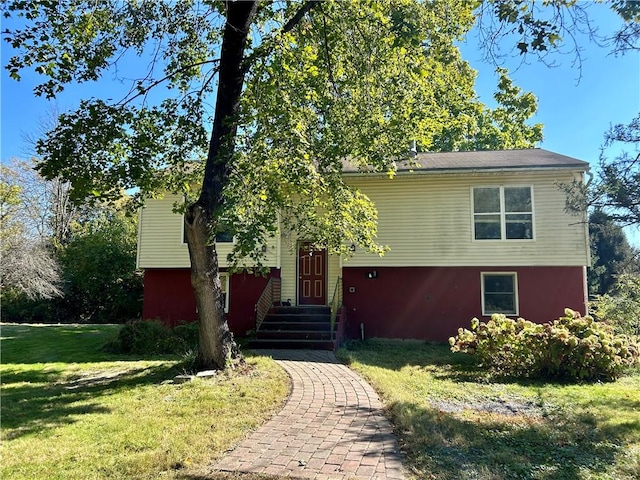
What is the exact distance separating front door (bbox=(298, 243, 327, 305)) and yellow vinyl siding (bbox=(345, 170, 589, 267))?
118cm

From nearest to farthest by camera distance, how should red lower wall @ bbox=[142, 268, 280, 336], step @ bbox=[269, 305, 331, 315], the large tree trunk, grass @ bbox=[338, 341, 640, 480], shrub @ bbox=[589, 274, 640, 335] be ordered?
grass @ bbox=[338, 341, 640, 480] < the large tree trunk < shrub @ bbox=[589, 274, 640, 335] < step @ bbox=[269, 305, 331, 315] < red lower wall @ bbox=[142, 268, 280, 336]

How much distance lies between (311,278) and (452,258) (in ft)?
14.5

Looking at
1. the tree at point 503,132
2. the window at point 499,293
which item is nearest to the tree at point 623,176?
the window at point 499,293

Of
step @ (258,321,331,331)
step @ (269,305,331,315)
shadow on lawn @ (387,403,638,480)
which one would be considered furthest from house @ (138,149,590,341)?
shadow on lawn @ (387,403,638,480)

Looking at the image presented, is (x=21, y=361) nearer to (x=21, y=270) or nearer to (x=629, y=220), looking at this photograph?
(x=21, y=270)

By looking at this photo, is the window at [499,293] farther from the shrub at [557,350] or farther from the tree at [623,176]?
the tree at [623,176]

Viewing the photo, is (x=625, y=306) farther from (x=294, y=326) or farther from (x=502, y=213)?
(x=294, y=326)

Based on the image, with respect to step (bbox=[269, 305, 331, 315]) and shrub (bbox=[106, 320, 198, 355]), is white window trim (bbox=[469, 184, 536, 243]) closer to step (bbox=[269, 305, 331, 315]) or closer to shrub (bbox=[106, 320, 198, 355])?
step (bbox=[269, 305, 331, 315])

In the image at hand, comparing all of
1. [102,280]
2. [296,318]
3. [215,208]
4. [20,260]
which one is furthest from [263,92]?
[102,280]

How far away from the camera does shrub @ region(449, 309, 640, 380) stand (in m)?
8.13

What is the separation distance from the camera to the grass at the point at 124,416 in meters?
4.02

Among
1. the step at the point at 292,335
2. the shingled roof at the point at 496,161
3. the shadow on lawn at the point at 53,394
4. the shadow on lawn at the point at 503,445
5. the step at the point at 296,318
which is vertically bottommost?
the shadow on lawn at the point at 53,394

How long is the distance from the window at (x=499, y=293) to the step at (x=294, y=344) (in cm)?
511

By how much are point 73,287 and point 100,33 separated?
1699 cm
